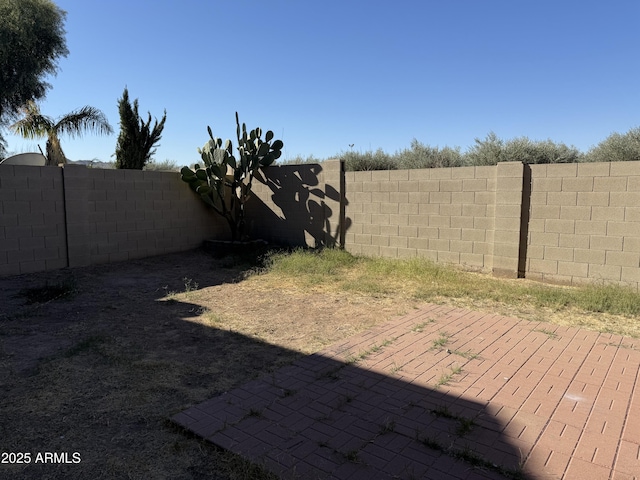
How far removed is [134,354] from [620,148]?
10480 mm

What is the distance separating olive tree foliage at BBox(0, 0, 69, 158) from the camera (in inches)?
566

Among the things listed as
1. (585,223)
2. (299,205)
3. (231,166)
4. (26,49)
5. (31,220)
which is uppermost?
(26,49)

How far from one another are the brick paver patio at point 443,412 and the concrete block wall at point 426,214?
336 centimetres

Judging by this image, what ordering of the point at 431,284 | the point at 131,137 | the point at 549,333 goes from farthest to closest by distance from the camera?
the point at 131,137
the point at 431,284
the point at 549,333

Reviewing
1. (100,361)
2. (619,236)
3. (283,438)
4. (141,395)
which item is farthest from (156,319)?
(619,236)

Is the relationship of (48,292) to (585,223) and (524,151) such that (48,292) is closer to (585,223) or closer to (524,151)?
(585,223)

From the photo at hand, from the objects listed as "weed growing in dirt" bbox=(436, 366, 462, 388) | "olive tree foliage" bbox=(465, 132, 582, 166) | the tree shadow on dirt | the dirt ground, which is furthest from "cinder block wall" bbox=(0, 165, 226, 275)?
"weed growing in dirt" bbox=(436, 366, 462, 388)

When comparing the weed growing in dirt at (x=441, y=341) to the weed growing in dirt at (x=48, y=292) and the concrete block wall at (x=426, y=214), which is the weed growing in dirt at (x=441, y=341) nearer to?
the concrete block wall at (x=426, y=214)

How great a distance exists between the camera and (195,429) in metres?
2.91

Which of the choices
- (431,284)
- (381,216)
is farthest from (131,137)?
(431,284)

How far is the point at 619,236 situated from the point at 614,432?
4.55 m

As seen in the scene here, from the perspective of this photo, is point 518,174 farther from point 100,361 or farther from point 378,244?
point 100,361

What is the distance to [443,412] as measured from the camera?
3.11 meters

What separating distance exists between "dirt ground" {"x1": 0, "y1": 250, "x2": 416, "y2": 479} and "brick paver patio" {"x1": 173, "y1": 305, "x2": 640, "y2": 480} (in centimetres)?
31
